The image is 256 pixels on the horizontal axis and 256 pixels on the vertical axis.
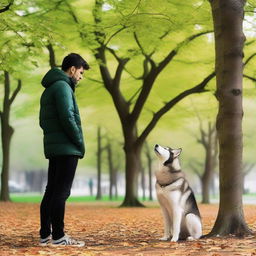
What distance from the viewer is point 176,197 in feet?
23.7

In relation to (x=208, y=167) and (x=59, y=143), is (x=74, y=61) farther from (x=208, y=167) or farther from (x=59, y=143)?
(x=208, y=167)

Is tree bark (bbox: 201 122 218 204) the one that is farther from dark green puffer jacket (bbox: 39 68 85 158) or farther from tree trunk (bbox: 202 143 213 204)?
dark green puffer jacket (bbox: 39 68 85 158)

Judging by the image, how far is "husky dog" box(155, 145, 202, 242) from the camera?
720 cm

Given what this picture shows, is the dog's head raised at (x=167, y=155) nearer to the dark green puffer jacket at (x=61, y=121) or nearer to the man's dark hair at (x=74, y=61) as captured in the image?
the dark green puffer jacket at (x=61, y=121)

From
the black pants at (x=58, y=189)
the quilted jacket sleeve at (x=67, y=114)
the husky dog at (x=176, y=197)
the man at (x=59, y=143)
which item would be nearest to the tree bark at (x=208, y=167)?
the husky dog at (x=176, y=197)

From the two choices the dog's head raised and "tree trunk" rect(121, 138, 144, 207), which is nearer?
the dog's head raised

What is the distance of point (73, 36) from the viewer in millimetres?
18234

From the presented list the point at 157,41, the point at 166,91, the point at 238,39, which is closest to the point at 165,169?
the point at 238,39

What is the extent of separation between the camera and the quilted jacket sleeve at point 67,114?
6336mm

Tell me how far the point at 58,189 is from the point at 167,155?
5.22 ft

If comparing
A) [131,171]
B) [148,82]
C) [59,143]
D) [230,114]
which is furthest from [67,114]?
[131,171]

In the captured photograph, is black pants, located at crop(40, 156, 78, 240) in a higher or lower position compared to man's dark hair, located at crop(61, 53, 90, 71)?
lower

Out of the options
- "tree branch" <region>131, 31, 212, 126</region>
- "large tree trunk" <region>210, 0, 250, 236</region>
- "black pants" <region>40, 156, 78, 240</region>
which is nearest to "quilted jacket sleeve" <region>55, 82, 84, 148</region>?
"black pants" <region>40, 156, 78, 240</region>

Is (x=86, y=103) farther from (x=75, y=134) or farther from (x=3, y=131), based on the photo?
(x=75, y=134)
